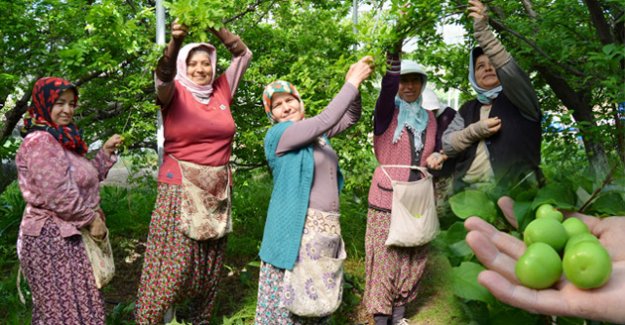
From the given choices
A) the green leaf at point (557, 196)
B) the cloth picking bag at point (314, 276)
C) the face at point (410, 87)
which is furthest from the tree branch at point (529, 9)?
the green leaf at point (557, 196)

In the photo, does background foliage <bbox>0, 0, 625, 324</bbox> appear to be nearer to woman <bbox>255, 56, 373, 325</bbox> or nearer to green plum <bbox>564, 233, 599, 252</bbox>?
green plum <bbox>564, 233, 599, 252</bbox>

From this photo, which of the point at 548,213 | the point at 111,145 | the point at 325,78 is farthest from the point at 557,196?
the point at 325,78

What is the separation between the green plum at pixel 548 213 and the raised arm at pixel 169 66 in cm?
203

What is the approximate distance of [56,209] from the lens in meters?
2.57

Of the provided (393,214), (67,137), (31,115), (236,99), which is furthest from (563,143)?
(236,99)

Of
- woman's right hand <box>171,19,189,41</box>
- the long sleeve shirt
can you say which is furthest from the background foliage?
the long sleeve shirt

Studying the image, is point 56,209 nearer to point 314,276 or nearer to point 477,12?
point 314,276

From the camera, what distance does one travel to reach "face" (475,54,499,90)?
61.5 inches

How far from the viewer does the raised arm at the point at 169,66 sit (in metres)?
2.47

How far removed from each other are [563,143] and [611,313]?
1.60ft

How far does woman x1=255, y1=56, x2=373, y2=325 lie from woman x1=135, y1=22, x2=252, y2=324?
0.51 m

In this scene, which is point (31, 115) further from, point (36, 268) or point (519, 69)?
point (519, 69)

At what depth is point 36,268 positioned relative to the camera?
2.64 metres

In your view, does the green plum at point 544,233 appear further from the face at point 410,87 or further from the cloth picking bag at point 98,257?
the cloth picking bag at point 98,257
